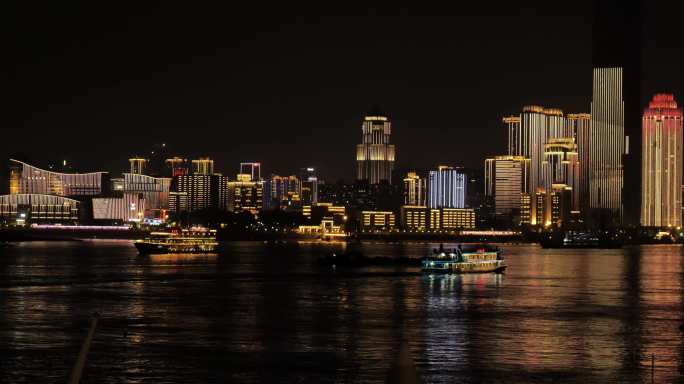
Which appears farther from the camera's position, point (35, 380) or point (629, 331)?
point (629, 331)

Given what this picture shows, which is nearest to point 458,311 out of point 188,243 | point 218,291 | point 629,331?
point 629,331

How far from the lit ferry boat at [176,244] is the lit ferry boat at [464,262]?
4698 cm

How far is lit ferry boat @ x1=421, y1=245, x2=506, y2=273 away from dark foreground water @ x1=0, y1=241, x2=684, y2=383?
12.5 metres

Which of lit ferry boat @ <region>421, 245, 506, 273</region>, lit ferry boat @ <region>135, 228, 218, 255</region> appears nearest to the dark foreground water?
lit ferry boat @ <region>421, 245, 506, 273</region>

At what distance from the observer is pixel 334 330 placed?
36062 mm

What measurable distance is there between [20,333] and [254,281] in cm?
3438

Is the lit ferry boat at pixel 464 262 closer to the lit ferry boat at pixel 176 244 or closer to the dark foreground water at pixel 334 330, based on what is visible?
the dark foreground water at pixel 334 330

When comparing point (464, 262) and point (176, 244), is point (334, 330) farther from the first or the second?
point (176, 244)

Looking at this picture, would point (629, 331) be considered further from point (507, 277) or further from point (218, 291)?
point (507, 277)

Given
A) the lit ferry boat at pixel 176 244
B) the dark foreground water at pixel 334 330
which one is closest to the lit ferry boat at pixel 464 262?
the dark foreground water at pixel 334 330

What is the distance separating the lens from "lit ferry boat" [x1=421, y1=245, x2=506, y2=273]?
8094cm

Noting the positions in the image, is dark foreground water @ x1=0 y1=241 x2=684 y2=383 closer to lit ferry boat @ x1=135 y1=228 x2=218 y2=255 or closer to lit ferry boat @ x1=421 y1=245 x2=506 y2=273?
lit ferry boat @ x1=421 y1=245 x2=506 y2=273

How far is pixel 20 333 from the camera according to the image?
33594mm

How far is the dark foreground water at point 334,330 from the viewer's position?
25.8 metres
